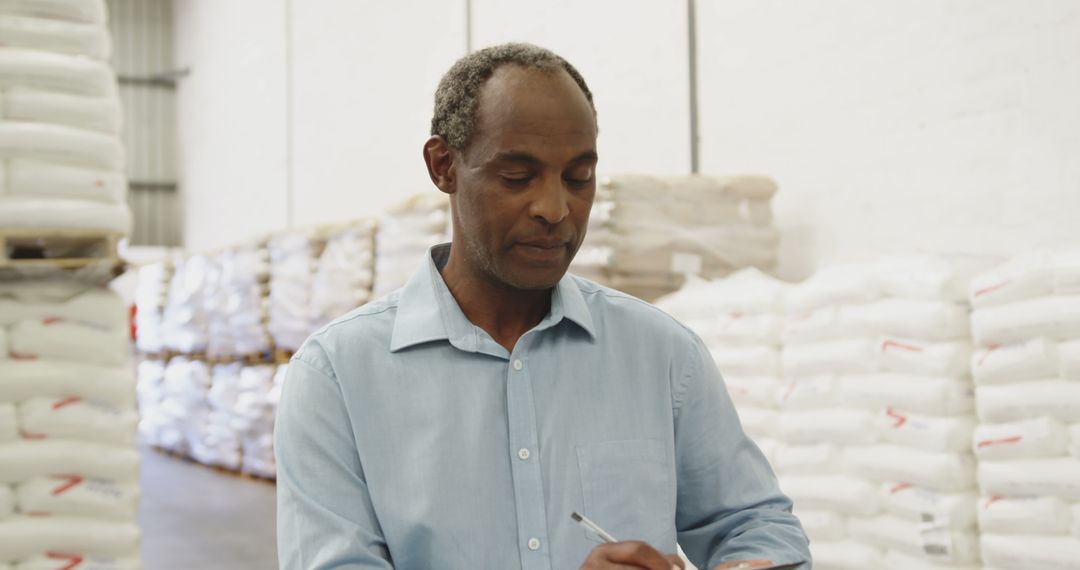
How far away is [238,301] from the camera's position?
27.8 ft

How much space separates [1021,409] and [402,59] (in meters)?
6.69

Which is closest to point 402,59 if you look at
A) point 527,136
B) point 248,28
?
point 248,28

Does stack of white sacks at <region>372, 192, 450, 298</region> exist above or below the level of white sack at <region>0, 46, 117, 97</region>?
below

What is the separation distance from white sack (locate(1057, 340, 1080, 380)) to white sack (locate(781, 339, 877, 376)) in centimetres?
65

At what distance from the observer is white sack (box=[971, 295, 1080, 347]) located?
301cm

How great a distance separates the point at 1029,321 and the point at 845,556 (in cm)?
103

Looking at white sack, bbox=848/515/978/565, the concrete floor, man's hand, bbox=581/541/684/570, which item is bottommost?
the concrete floor

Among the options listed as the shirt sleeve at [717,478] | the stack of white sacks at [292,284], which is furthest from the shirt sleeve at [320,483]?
the stack of white sacks at [292,284]

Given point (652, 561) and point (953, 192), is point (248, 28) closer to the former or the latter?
point (953, 192)

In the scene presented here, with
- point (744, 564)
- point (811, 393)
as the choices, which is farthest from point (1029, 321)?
point (744, 564)

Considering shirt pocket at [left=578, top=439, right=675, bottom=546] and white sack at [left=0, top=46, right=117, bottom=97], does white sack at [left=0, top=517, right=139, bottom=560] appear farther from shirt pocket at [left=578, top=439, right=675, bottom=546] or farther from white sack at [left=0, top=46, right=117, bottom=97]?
shirt pocket at [left=578, top=439, right=675, bottom=546]

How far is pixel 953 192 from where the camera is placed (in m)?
4.26

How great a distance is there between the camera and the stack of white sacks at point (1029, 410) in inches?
119

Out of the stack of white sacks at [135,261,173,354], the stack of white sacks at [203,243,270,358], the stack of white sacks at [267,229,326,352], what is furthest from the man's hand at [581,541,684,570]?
the stack of white sacks at [135,261,173,354]
